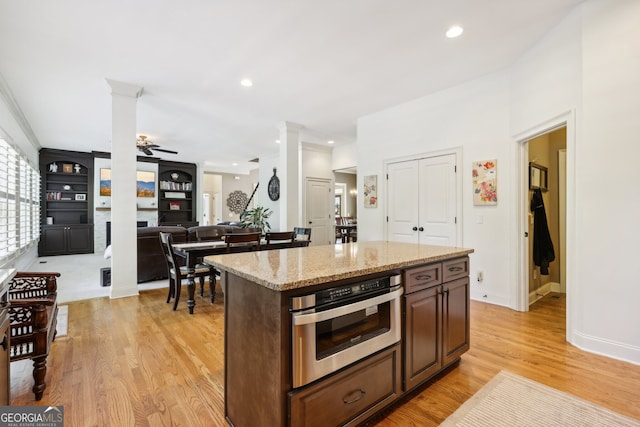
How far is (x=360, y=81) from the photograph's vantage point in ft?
13.1

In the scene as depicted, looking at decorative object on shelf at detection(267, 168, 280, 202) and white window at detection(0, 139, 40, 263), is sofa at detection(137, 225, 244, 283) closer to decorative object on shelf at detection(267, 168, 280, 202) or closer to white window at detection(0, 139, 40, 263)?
A: white window at detection(0, 139, 40, 263)

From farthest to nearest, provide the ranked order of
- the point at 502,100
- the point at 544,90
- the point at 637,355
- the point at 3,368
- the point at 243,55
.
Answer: the point at 502,100 < the point at 243,55 < the point at 544,90 < the point at 637,355 < the point at 3,368

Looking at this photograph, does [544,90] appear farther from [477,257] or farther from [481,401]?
[481,401]

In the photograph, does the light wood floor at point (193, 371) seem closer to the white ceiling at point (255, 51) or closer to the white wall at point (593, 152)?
the white wall at point (593, 152)

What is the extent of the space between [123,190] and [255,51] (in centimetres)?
256

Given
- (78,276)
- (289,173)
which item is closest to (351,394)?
(289,173)

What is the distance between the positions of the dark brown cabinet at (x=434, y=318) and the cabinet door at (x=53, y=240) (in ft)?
32.1

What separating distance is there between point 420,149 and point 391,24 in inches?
82.5

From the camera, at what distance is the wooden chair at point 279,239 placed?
4238 millimetres

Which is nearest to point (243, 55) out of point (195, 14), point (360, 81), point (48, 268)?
point (195, 14)

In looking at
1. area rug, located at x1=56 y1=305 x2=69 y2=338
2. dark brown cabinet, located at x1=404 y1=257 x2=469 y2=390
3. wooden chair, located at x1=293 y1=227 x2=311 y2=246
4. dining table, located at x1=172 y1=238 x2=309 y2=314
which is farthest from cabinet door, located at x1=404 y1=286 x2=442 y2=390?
area rug, located at x1=56 y1=305 x2=69 y2=338

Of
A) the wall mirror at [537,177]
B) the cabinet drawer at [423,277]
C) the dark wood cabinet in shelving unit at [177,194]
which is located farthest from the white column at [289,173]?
the dark wood cabinet in shelving unit at [177,194]

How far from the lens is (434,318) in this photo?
1.95m

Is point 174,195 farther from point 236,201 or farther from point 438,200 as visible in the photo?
point 438,200
